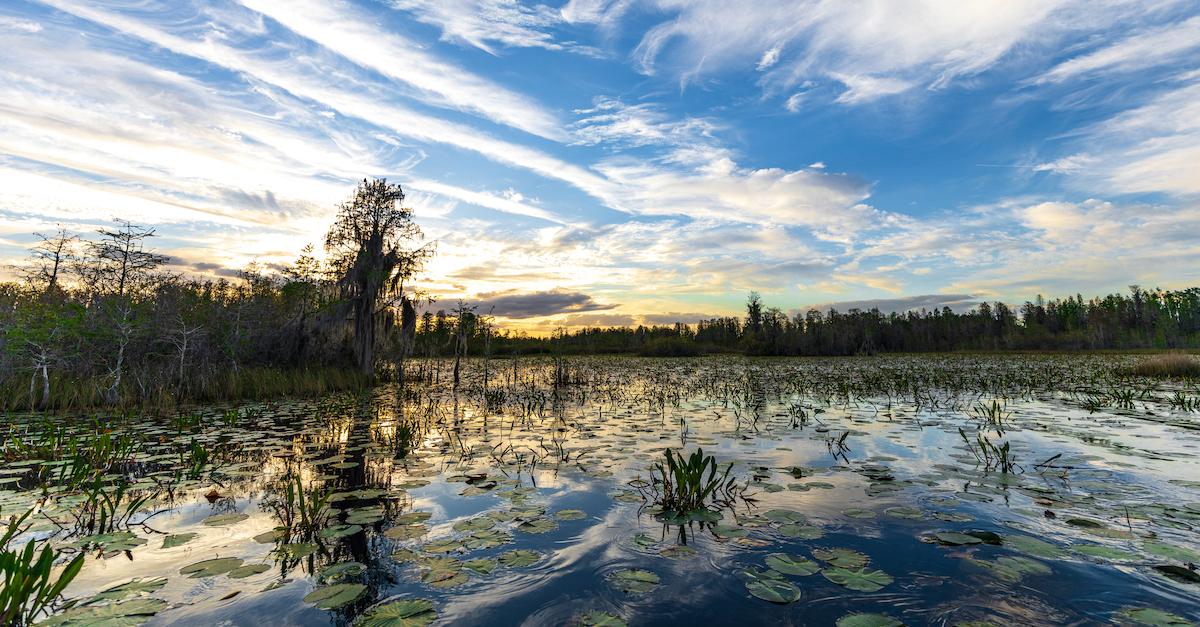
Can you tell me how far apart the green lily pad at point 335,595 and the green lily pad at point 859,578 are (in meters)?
3.68

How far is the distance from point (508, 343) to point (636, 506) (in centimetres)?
7017

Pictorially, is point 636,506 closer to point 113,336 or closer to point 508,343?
point 113,336

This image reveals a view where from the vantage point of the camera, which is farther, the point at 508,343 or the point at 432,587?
the point at 508,343

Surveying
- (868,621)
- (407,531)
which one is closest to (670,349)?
(407,531)

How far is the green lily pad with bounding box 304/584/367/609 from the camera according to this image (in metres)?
3.29

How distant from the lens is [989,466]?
6.96 metres

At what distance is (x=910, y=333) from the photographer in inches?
2709

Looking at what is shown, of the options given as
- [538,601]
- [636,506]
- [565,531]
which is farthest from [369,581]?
[636,506]

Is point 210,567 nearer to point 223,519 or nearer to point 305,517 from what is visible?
point 305,517

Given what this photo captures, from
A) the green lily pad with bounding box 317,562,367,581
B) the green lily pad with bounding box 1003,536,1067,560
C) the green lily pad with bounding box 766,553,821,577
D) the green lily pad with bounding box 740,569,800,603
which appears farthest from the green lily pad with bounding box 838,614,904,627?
the green lily pad with bounding box 317,562,367,581

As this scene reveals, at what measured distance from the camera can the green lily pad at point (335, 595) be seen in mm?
3293

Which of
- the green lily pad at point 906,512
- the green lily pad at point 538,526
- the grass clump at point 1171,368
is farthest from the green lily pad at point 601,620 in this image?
the grass clump at point 1171,368

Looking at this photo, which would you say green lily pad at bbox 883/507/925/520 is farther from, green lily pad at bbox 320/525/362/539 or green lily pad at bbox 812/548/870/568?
green lily pad at bbox 320/525/362/539

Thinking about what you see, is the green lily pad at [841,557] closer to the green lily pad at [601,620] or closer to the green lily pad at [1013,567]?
the green lily pad at [1013,567]
